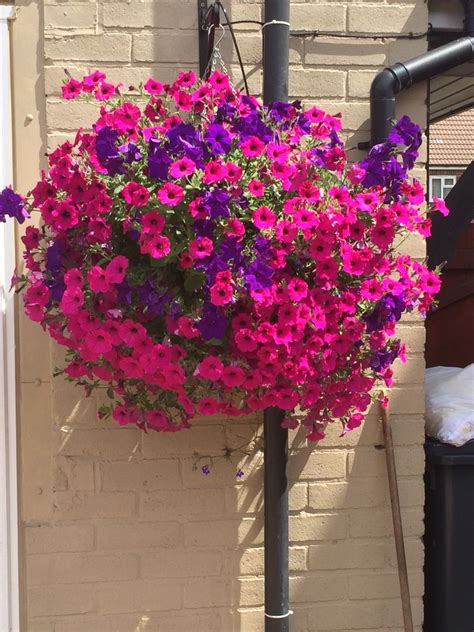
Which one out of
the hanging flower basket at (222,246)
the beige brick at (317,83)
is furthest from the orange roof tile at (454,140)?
the hanging flower basket at (222,246)

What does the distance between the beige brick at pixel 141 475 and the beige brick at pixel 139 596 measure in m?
0.33

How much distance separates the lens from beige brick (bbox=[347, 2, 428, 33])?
2.41 meters

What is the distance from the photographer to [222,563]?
2.45 m

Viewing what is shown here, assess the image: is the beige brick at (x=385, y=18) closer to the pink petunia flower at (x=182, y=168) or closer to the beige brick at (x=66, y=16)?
the beige brick at (x=66, y=16)

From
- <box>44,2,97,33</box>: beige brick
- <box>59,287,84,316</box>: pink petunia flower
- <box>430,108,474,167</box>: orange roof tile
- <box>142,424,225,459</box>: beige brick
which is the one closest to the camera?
<box>59,287,84,316</box>: pink petunia flower

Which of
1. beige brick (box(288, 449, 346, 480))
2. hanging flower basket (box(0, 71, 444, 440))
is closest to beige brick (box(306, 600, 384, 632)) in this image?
beige brick (box(288, 449, 346, 480))

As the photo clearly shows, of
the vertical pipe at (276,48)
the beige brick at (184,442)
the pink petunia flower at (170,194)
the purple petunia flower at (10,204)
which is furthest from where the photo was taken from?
the beige brick at (184,442)

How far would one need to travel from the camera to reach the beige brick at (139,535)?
2.41 metres

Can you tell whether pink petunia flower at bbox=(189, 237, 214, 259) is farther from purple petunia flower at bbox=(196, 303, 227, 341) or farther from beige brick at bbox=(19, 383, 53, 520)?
beige brick at bbox=(19, 383, 53, 520)

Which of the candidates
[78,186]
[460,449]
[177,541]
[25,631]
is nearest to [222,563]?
[177,541]

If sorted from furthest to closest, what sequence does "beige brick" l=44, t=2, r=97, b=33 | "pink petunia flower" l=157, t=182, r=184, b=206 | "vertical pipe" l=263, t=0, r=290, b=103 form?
"beige brick" l=44, t=2, r=97, b=33 < "vertical pipe" l=263, t=0, r=290, b=103 < "pink petunia flower" l=157, t=182, r=184, b=206

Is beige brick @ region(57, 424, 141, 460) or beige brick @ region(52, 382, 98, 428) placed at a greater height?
beige brick @ region(52, 382, 98, 428)

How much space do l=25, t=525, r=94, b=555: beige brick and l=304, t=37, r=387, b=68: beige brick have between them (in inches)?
67.9

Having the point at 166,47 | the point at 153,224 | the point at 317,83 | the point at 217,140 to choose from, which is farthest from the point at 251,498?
the point at 166,47
